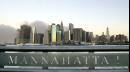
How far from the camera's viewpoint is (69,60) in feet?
23.7

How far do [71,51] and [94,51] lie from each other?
79 cm

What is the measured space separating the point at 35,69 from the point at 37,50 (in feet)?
2.13

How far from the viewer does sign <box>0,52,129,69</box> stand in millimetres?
7176

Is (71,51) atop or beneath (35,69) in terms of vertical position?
atop

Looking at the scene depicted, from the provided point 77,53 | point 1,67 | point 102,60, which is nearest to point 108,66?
point 102,60

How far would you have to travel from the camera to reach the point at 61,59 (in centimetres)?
718

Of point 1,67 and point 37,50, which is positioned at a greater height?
point 37,50

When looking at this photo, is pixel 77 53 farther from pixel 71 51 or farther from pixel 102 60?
pixel 102 60

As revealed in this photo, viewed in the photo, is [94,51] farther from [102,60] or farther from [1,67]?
[1,67]

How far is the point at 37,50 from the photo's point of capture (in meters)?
7.23

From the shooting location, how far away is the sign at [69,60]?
7176mm

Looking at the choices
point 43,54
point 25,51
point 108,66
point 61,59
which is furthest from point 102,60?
point 25,51

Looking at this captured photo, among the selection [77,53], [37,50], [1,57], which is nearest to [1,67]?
[1,57]

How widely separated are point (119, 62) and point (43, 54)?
2620 millimetres
